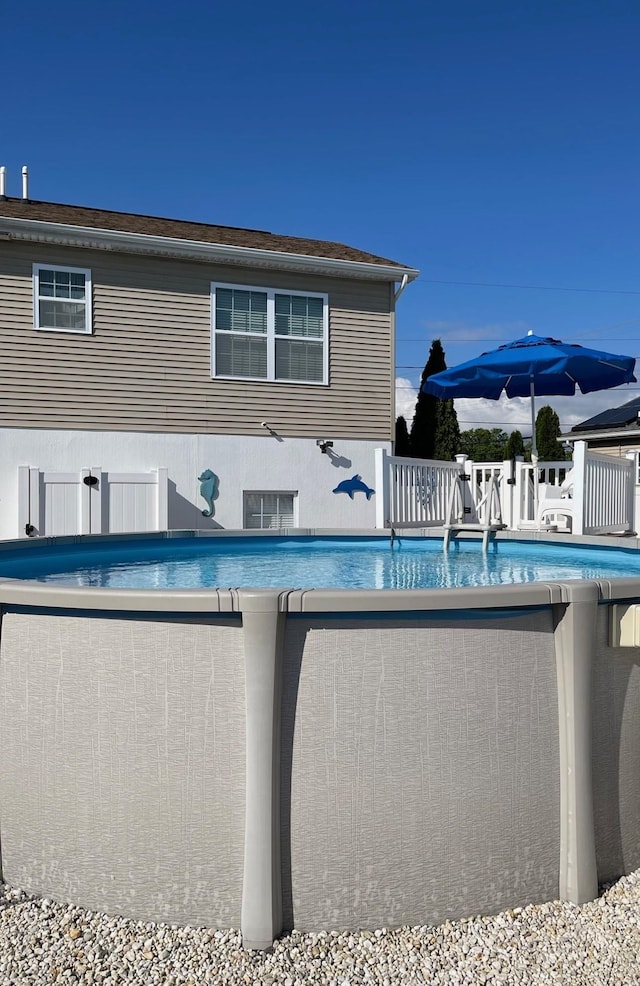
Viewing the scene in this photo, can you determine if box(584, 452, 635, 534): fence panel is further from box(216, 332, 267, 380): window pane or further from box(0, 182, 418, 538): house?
box(216, 332, 267, 380): window pane

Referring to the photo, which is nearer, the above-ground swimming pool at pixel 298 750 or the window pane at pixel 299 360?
the above-ground swimming pool at pixel 298 750

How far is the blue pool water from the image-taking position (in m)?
4.50

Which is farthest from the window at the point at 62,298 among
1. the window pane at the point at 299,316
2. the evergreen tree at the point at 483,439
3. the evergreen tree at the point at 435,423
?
the evergreen tree at the point at 483,439

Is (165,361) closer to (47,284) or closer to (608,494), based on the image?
(47,284)

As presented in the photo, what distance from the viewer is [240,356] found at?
9438 mm

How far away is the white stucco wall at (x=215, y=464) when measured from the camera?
844 centimetres

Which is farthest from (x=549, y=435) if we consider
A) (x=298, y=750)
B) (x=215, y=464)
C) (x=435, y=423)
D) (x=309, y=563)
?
(x=298, y=750)

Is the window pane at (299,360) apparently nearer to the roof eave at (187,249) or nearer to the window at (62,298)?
the roof eave at (187,249)

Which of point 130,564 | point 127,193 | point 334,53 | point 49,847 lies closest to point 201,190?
point 127,193

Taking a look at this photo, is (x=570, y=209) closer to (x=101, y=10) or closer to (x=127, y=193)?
(x=127, y=193)

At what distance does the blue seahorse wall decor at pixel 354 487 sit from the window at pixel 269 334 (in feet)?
4.99

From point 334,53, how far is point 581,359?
7.52 m

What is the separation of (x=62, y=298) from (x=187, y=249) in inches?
69.7

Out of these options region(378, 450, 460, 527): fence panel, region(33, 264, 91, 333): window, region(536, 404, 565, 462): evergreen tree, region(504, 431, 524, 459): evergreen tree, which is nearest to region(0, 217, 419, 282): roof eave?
region(33, 264, 91, 333): window
